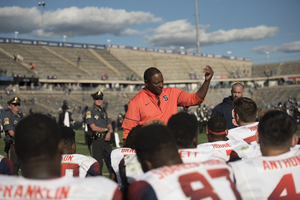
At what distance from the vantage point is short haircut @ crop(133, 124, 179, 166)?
2010 millimetres

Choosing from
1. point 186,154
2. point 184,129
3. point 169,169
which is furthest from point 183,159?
point 169,169

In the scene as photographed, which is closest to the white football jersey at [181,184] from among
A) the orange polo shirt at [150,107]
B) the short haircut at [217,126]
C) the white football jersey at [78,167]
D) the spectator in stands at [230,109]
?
the white football jersey at [78,167]

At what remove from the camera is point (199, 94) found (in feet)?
13.0

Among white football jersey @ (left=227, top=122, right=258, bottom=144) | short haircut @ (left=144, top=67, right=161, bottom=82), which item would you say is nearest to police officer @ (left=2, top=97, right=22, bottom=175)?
short haircut @ (left=144, top=67, right=161, bottom=82)

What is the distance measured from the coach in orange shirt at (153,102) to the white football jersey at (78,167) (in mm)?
703

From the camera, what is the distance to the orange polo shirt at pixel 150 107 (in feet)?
13.2

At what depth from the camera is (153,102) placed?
409cm

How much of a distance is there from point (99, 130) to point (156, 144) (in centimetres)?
490

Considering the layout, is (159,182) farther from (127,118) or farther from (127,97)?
(127,97)

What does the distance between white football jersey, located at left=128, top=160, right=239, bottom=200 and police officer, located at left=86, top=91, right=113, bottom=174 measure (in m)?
4.91

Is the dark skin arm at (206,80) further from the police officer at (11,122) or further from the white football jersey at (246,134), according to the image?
the police officer at (11,122)

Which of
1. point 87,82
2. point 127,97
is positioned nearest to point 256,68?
point 127,97

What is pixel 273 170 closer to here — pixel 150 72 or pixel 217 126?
pixel 217 126

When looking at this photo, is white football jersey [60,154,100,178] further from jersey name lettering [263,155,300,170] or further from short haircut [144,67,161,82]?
jersey name lettering [263,155,300,170]
